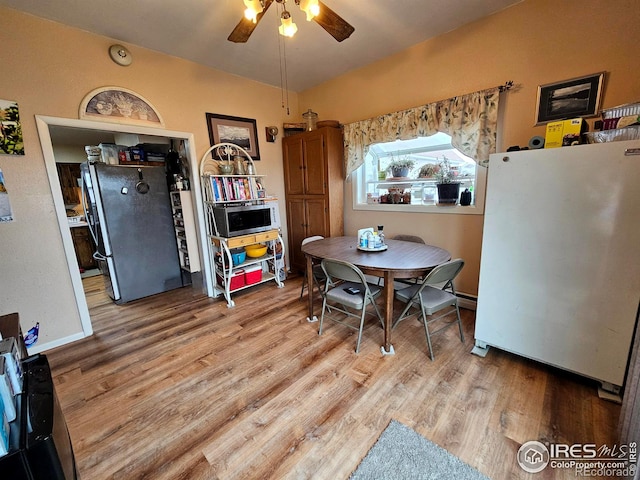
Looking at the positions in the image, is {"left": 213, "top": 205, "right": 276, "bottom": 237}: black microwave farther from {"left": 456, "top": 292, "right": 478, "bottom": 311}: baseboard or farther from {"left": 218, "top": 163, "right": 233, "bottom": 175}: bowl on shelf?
{"left": 456, "top": 292, "right": 478, "bottom": 311}: baseboard

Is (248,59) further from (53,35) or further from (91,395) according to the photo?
(91,395)

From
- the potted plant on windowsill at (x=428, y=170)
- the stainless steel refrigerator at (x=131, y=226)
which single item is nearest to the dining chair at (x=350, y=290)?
the potted plant on windowsill at (x=428, y=170)

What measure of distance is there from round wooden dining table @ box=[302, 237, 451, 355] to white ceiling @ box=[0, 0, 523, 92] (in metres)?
2.05

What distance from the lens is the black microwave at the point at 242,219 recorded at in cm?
301

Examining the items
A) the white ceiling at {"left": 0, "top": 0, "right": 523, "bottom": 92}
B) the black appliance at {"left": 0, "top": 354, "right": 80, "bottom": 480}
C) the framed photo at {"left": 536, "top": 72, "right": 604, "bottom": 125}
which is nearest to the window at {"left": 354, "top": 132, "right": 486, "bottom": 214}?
the framed photo at {"left": 536, "top": 72, "right": 604, "bottom": 125}

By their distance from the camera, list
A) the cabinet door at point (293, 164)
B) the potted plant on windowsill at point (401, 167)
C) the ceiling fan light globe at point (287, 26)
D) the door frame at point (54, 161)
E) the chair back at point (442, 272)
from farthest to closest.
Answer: the cabinet door at point (293, 164) → the potted plant on windowsill at point (401, 167) → the door frame at point (54, 161) → the chair back at point (442, 272) → the ceiling fan light globe at point (287, 26)

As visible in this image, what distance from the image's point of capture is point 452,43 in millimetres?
2533

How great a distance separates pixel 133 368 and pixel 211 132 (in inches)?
104

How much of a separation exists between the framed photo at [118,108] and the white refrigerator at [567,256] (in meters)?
3.24

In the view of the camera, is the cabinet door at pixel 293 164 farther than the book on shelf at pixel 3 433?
Yes

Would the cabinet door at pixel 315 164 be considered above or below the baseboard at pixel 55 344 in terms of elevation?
above

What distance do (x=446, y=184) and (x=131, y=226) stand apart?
3753 millimetres

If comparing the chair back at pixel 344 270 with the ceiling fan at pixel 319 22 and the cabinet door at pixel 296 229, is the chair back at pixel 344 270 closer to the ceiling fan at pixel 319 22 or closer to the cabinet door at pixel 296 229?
the ceiling fan at pixel 319 22

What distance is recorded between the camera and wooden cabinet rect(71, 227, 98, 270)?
464cm
